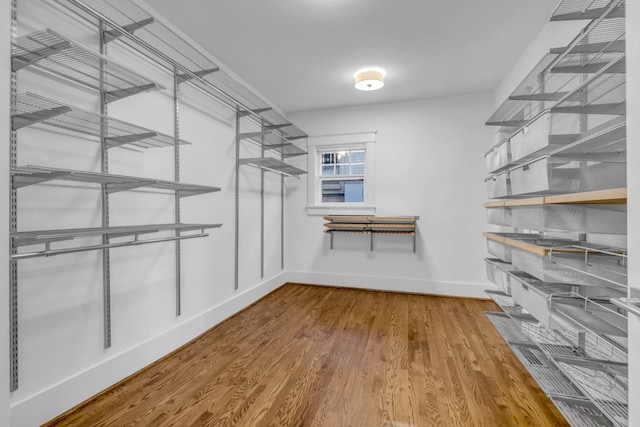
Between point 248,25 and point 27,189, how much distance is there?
1783mm

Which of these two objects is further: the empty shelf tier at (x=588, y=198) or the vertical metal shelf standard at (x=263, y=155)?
the vertical metal shelf standard at (x=263, y=155)

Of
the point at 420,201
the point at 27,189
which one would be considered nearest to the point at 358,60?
the point at 420,201

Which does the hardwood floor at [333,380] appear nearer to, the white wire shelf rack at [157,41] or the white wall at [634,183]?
the white wall at [634,183]

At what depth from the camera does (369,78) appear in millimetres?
2934

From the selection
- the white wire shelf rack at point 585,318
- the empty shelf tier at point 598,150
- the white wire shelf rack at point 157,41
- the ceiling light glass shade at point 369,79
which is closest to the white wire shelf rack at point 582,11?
the empty shelf tier at point 598,150

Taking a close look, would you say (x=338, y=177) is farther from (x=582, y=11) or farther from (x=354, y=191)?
(x=582, y=11)

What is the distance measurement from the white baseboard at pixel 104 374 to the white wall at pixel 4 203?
515 millimetres

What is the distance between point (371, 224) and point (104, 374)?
9.53ft

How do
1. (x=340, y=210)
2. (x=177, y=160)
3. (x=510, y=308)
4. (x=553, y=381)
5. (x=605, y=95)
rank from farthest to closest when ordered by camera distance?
(x=340, y=210)
(x=177, y=160)
(x=510, y=308)
(x=553, y=381)
(x=605, y=95)

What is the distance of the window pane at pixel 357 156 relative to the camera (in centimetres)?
404

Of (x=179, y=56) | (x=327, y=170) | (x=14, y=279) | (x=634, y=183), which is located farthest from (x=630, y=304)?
(x=327, y=170)

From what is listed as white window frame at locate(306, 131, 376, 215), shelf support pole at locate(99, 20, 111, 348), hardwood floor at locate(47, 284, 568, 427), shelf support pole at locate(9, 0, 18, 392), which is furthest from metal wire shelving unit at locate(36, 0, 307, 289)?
hardwood floor at locate(47, 284, 568, 427)

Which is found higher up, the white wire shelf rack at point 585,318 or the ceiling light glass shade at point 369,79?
the ceiling light glass shade at point 369,79

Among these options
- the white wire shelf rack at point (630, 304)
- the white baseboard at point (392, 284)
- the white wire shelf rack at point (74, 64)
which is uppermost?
the white wire shelf rack at point (74, 64)
